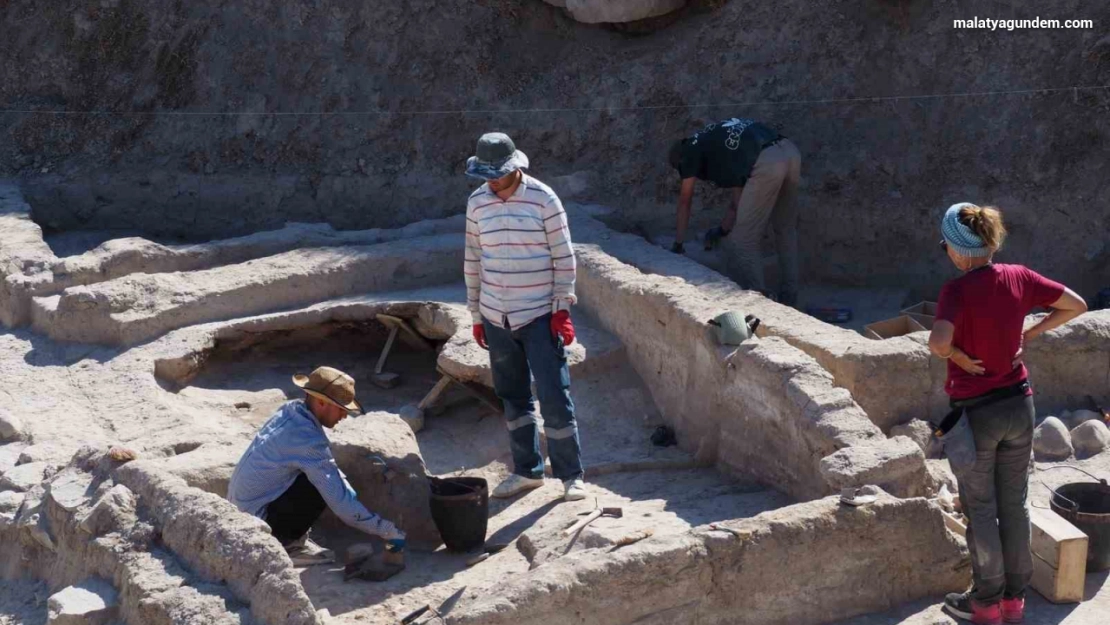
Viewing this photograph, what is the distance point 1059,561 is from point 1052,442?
73.7 inches

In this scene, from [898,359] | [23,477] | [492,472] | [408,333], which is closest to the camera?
[23,477]

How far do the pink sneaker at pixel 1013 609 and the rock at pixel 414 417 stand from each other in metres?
4.04

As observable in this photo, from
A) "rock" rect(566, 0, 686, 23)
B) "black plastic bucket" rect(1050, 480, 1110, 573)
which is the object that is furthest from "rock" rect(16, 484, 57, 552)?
"rock" rect(566, 0, 686, 23)

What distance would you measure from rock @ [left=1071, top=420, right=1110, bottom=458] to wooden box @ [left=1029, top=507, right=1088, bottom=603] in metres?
1.72

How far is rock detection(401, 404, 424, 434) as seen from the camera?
8.69 metres

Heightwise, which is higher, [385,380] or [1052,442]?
[1052,442]

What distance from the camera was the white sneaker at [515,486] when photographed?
23.7 feet

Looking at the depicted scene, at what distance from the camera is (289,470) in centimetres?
627

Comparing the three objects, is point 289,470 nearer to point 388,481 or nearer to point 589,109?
point 388,481

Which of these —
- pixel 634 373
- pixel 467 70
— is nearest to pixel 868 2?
pixel 467 70

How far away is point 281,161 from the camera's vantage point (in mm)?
13062

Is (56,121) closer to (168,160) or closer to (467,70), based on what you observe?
(168,160)

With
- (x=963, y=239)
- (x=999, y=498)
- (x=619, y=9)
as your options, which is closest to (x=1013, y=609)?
(x=999, y=498)

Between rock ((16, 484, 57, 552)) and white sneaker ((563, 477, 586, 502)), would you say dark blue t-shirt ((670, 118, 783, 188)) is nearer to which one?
white sneaker ((563, 477, 586, 502))
